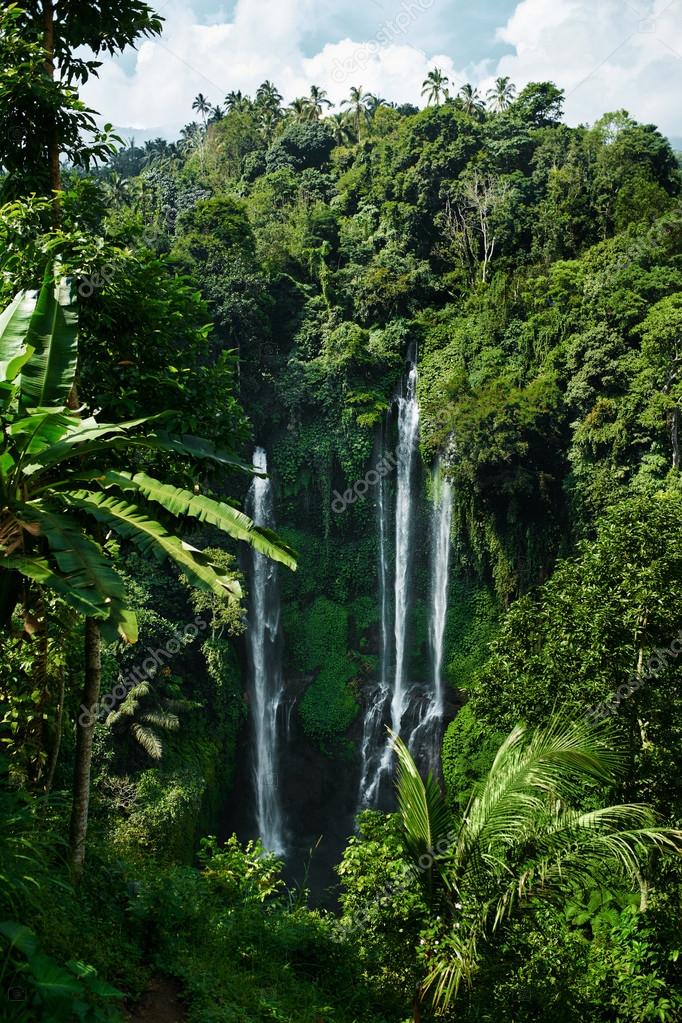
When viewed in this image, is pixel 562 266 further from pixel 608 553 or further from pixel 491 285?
pixel 608 553

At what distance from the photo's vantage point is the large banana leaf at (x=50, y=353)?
18.5 ft

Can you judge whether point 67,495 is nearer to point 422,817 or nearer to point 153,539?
point 153,539

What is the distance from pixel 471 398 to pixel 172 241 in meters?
12.4

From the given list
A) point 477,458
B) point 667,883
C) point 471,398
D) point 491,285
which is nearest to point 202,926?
point 667,883

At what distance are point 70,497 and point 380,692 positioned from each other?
1894 centimetres

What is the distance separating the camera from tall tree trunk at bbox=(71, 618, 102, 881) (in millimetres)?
6246

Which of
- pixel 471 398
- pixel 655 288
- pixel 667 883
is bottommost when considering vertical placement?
pixel 667 883

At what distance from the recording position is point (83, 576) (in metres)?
4.34

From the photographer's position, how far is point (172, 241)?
27.6 meters

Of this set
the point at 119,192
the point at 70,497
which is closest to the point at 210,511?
the point at 70,497

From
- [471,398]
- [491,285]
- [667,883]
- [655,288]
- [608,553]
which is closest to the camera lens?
[667,883]

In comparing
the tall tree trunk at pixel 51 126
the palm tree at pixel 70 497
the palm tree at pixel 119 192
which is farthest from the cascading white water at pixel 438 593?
the palm tree at pixel 119 192

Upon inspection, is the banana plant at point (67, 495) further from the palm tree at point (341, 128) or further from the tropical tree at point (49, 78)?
the palm tree at point (341, 128)

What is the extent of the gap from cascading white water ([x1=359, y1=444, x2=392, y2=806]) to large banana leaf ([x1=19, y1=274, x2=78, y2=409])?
716 inches
